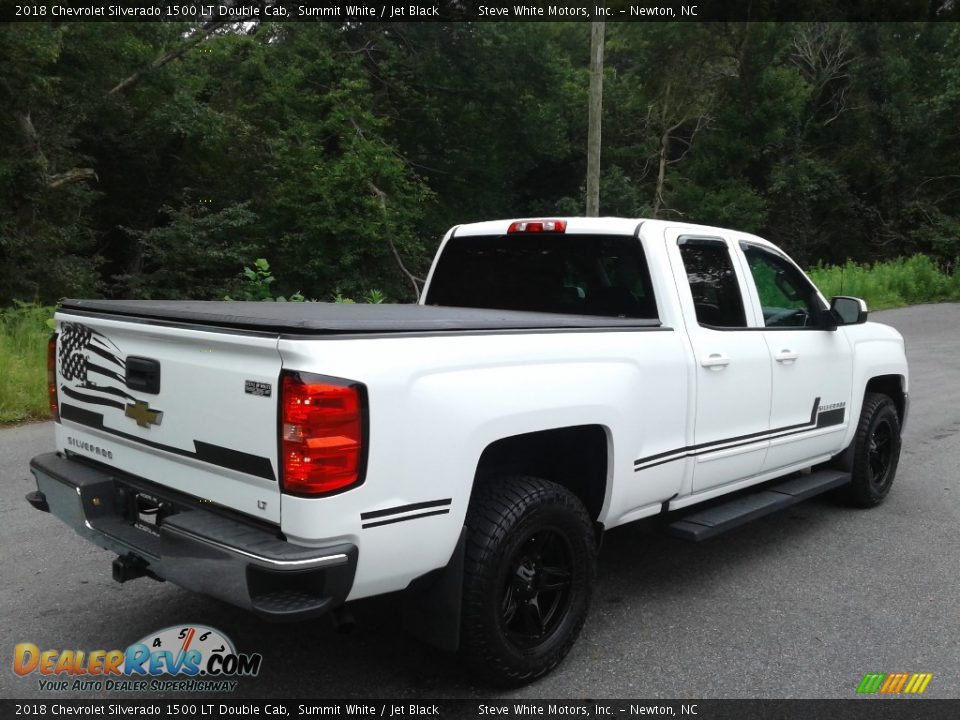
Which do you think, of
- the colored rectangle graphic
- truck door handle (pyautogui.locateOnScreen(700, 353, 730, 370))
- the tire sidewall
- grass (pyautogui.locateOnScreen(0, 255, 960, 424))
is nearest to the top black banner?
grass (pyautogui.locateOnScreen(0, 255, 960, 424))

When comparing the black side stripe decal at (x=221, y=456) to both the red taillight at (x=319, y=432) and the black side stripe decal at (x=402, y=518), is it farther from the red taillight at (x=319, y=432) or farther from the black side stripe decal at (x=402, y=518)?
the black side stripe decal at (x=402, y=518)

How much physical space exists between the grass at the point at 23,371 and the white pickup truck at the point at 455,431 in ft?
16.7

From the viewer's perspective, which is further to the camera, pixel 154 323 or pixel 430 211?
pixel 430 211

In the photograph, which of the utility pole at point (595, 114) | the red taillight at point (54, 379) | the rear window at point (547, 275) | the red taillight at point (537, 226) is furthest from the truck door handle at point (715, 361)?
the utility pole at point (595, 114)

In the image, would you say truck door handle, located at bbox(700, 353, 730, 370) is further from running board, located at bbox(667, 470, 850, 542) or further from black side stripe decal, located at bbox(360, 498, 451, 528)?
black side stripe decal, located at bbox(360, 498, 451, 528)

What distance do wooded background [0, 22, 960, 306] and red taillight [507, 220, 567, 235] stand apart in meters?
15.1

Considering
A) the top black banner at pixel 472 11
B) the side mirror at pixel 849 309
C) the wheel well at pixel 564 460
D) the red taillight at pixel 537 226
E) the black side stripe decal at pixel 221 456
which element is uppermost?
the top black banner at pixel 472 11

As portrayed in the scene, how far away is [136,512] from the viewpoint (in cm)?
338

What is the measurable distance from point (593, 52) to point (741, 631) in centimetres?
1248

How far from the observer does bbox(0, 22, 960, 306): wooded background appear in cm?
2122

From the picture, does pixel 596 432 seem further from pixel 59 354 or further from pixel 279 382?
pixel 59 354

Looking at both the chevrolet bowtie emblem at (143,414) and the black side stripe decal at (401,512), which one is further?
the chevrolet bowtie emblem at (143,414)

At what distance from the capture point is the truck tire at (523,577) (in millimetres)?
3146

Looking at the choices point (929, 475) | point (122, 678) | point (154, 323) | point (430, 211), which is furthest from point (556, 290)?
point (430, 211)
